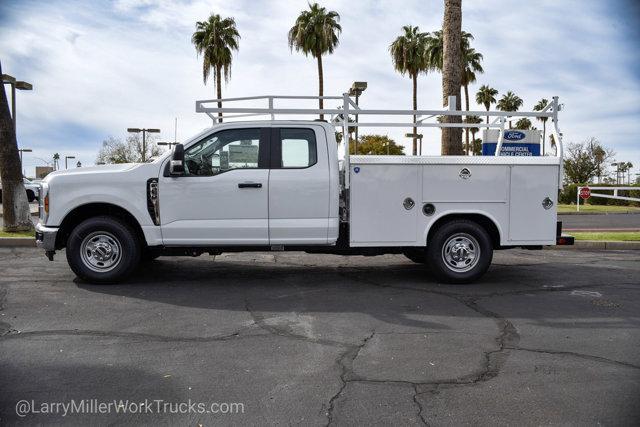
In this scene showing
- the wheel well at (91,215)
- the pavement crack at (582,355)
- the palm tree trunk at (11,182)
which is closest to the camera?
the pavement crack at (582,355)

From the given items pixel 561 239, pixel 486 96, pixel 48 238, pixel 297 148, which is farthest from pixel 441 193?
pixel 486 96

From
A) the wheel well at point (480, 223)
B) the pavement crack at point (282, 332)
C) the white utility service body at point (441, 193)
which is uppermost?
the white utility service body at point (441, 193)

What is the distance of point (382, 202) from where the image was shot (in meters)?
6.91

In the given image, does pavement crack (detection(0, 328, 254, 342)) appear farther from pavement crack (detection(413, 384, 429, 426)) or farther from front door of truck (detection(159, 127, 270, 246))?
front door of truck (detection(159, 127, 270, 246))

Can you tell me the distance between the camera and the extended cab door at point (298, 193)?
6.79 metres

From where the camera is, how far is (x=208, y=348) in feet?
14.5

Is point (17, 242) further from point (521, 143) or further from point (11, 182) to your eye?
point (521, 143)

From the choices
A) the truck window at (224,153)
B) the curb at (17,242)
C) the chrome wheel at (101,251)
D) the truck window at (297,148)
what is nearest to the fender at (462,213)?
the truck window at (297,148)

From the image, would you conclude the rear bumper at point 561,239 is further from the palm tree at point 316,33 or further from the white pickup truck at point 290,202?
the palm tree at point 316,33

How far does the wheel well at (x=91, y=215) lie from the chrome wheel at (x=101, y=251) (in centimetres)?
30

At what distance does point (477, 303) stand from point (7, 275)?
21.2 ft

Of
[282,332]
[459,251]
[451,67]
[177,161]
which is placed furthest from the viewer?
[451,67]

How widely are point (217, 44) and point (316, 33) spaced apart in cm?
642

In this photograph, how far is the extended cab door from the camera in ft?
22.3
